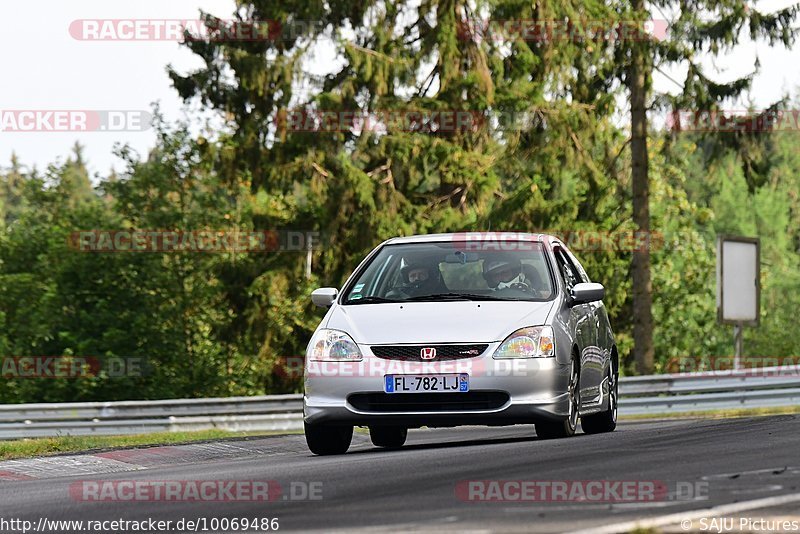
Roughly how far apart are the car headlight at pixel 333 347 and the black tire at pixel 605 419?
3220 mm

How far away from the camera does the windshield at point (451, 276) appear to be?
39.9ft

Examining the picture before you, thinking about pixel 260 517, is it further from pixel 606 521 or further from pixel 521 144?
pixel 521 144

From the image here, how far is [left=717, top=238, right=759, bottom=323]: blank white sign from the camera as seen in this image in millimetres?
25656

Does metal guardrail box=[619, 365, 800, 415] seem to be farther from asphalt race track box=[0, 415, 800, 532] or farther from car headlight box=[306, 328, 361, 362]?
car headlight box=[306, 328, 361, 362]

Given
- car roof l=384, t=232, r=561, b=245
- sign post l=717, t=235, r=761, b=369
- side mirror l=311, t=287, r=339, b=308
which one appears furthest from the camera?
sign post l=717, t=235, r=761, b=369

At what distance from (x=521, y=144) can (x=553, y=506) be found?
1108 inches

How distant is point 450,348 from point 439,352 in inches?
3.6

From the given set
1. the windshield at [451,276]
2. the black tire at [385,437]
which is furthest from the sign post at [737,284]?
the windshield at [451,276]

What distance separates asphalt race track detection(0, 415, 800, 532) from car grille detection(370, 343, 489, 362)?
2.44 feet

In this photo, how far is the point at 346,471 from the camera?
9.95 metres

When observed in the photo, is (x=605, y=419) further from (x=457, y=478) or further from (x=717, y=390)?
(x=717, y=390)

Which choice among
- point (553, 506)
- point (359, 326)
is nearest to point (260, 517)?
point (553, 506)

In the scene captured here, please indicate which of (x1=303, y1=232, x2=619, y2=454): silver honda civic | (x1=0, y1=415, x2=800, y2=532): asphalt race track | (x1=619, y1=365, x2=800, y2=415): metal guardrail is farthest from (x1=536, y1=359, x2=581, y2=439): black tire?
(x1=619, y1=365, x2=800, y2=415): metal guardrail

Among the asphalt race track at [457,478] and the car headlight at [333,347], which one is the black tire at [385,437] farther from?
the car headlight at [333,347]
